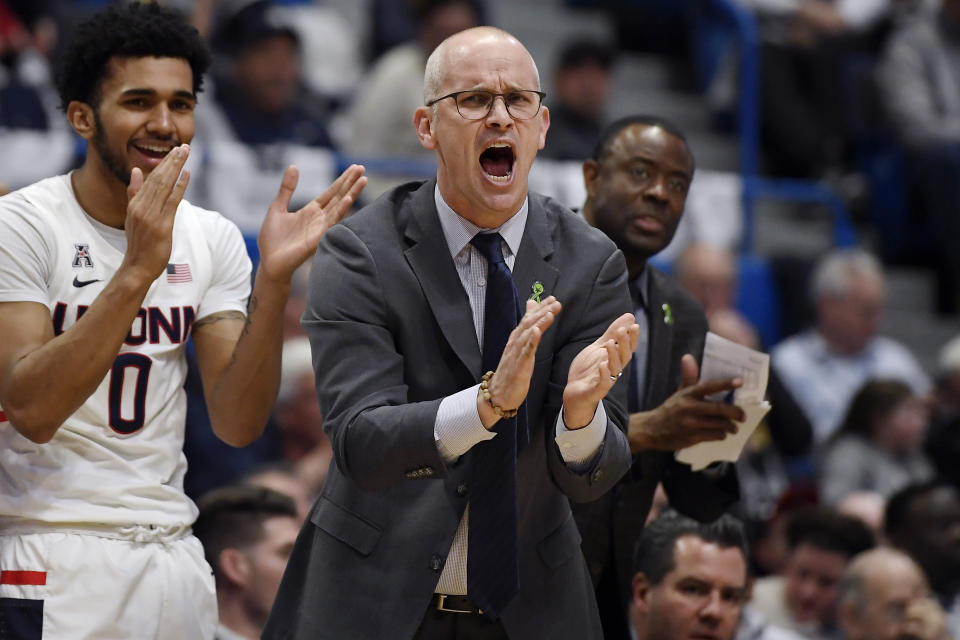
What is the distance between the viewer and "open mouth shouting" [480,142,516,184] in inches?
127

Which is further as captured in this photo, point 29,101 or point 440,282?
point 29,101

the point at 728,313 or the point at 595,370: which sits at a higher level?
the point at 728,313

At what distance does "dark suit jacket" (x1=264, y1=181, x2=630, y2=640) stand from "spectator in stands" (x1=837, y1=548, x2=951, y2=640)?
314 cm

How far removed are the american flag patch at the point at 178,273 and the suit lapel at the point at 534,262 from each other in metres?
0.97

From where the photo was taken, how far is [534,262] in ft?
10.7

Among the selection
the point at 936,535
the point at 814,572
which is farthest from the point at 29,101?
the point at 936,535

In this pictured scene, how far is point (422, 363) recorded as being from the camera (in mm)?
3156

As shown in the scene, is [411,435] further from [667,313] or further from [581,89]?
[581,89]

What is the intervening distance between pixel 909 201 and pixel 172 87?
25.0 feet

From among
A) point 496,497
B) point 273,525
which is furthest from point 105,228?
point 273,525

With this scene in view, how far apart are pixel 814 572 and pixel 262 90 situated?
3809 mm

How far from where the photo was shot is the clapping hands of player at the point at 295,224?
12.2ft

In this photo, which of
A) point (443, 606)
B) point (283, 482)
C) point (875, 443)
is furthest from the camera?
point (875, 443)

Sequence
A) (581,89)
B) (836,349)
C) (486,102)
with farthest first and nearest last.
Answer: (581,89), (836,349), (486,102)
